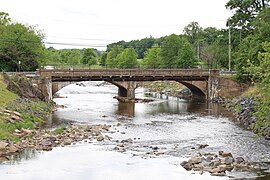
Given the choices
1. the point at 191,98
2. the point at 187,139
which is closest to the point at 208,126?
the point at 187,139

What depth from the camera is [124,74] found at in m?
80.1

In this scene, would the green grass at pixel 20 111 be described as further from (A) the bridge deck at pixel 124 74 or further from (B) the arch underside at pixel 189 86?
(B) the arch underside at pixel 189 86

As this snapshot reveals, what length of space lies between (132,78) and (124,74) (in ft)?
7.84

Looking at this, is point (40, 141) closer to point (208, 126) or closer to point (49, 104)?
point (208, 126)

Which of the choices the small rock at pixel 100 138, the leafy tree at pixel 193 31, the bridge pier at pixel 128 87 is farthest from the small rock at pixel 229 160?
the leafy tree at pixel 193 31

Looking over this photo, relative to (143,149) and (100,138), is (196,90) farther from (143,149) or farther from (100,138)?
(143,149)

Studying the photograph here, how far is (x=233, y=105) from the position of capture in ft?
240

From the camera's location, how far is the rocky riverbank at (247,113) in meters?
47.5

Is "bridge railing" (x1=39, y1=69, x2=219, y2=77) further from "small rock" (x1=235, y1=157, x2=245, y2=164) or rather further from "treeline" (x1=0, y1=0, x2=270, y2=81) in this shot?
"small rock" (x1=235, y1=157, x2=245, y2=164)

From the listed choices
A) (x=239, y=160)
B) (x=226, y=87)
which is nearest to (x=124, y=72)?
(x=226, y=87)

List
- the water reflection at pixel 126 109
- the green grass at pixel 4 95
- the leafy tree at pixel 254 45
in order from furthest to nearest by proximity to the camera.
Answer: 1. the leafy tree at pixel 254 45
2. the water reflection at pixel 126 109
3. the green grass at pixel 4 95

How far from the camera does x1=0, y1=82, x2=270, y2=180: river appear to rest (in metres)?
34.2

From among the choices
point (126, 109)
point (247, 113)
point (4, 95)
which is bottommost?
point (126, 109)

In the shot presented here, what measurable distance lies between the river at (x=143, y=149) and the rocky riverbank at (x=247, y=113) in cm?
102
